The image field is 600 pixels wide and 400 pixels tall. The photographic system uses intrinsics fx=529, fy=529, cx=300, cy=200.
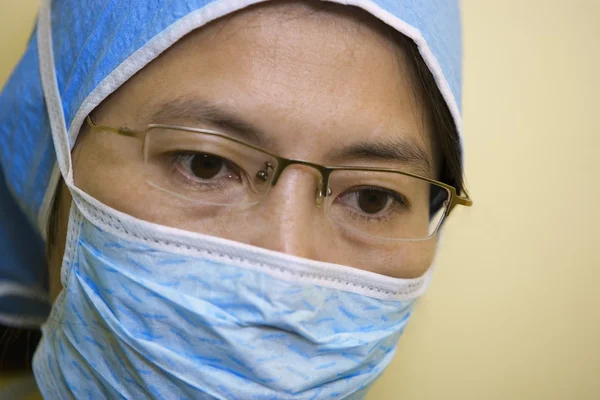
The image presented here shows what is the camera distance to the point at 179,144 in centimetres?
85

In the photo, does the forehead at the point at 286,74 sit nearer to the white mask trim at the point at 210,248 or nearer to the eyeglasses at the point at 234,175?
the eyeglasses at the point at 234,175

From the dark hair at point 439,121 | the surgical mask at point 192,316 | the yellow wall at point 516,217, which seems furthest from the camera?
the yellow wall at point 516,217

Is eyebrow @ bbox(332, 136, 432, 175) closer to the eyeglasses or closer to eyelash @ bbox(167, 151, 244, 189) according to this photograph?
the eyeglasses

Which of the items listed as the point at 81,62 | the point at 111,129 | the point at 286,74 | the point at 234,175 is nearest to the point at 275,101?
the point at 286,74

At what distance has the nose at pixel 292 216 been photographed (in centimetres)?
83

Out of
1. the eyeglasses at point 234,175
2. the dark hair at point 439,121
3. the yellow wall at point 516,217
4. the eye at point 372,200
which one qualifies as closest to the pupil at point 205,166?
the eyeglasses at point 234,175

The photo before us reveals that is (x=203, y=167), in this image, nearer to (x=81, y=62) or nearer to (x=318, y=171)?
(x=318, y=171)

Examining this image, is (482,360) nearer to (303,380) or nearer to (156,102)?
(303,380)

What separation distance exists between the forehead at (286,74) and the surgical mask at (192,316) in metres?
0.20

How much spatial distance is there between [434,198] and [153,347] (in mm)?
773

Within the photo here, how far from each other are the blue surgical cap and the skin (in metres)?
0.03

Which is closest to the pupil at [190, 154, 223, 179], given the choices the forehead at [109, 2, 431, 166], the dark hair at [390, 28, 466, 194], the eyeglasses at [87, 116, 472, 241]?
the eyeglasses at [87, 116, 472, 241]

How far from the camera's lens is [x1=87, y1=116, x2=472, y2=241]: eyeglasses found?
2.79 ft

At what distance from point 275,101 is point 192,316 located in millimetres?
353
